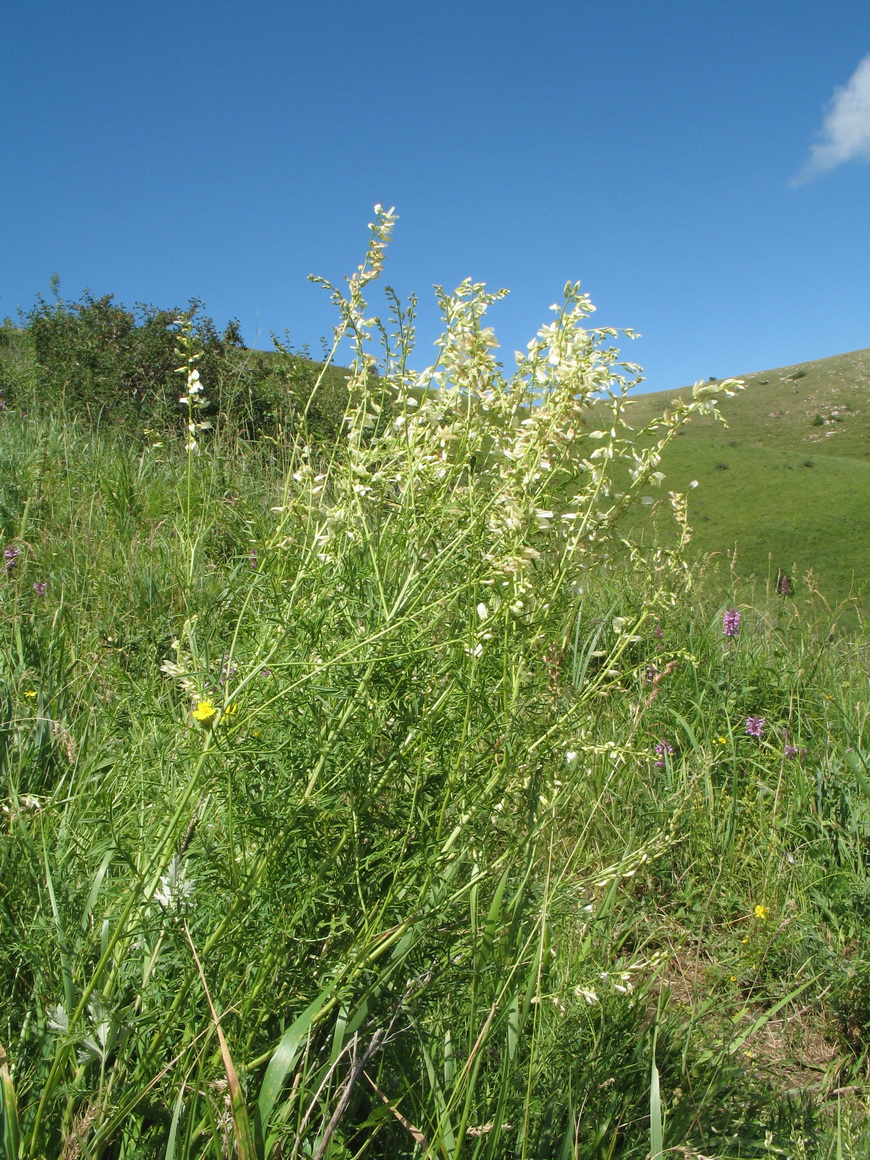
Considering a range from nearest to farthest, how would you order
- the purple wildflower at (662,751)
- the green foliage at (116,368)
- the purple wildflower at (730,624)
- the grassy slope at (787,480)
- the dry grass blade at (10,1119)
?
the dry grass blade at (10,1119) < the purple wildflower at (662,751) < the purple wildflower at (730,624) < the green foliage at (116,368) < the grassy slope at (787,480)

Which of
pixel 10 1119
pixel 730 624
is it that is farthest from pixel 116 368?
pixel 10 1119

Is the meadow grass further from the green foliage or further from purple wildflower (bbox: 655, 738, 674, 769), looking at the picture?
the green foliage

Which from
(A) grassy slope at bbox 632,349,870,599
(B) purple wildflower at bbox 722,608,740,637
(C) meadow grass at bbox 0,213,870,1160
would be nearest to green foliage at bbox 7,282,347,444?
(B) purple wildflower at bbox 722,608,740,637

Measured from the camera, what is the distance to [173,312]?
982 centimetres

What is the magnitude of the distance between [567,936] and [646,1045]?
0.32m

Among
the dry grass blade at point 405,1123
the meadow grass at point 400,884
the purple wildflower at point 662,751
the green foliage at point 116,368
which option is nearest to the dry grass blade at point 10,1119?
the meadow grass at point 400,884

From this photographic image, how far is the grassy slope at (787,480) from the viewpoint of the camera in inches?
1133

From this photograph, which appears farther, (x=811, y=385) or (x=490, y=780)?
(x=811, y=385)

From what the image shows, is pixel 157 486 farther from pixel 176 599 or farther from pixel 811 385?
pixel 811 385

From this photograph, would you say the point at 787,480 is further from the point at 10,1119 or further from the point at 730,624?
the point at 10,1119

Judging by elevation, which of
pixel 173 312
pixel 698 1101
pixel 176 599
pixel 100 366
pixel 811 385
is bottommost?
pixel 698 1101

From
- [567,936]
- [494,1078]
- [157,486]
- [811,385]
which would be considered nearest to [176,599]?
[157,486]

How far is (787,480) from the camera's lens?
118 ft

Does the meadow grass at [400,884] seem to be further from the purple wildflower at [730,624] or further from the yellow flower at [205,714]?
the purple wildflower at [730,624]
